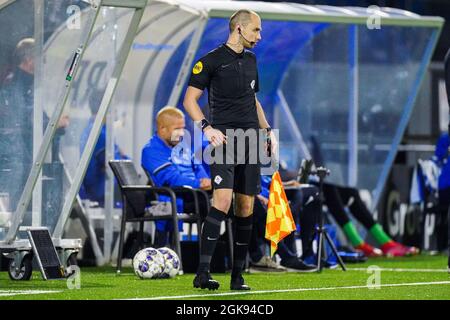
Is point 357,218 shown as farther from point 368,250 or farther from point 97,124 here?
point 97,124

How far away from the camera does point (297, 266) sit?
1312 cm

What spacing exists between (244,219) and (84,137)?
10.2 feet

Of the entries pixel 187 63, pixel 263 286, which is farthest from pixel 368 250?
pixel 263 286

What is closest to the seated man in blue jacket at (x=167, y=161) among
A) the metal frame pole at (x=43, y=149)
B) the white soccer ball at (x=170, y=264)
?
the white soccer ball at (x=170, y=264)

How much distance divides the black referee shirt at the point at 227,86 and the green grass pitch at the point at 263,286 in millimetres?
1211

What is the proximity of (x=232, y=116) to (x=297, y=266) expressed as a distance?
3683mm

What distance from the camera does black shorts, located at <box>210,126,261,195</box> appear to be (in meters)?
9.58

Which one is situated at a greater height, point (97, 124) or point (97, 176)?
point (97, 124)

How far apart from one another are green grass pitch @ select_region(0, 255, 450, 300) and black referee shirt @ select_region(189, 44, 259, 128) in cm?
121
